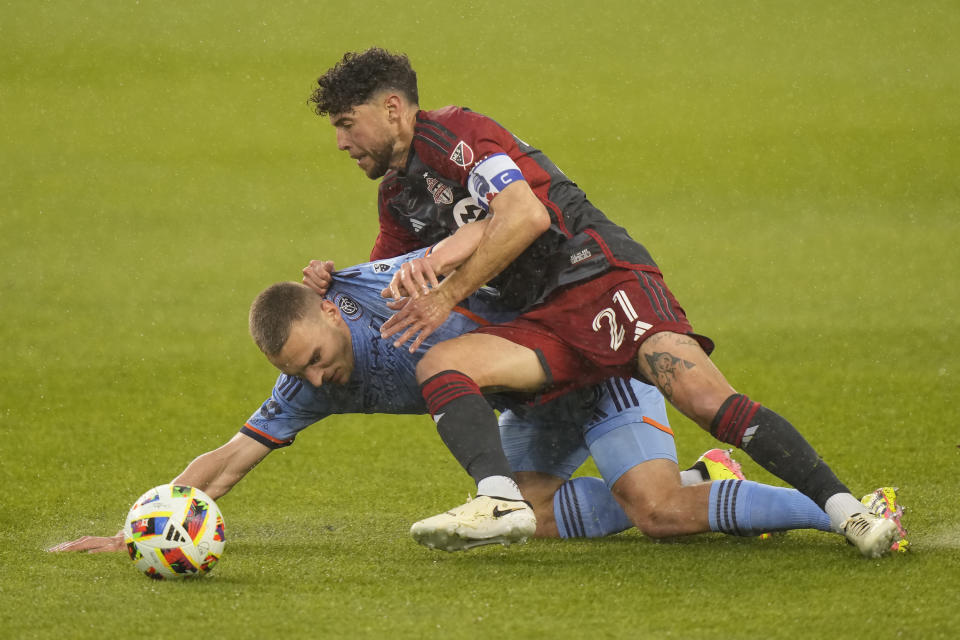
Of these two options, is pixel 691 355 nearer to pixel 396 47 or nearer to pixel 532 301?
pixel 532 301

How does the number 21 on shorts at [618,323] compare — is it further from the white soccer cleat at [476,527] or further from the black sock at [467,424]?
the white soccer cleat at [476,527]

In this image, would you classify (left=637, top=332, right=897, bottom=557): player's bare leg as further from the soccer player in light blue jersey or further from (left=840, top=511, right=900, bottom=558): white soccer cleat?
the soccer player in light blue jersey

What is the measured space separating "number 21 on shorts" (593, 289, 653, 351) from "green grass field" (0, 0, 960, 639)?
0.81 meters

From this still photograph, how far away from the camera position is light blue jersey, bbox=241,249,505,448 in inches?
177

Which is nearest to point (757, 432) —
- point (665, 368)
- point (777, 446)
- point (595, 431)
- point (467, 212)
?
point (777, 446)

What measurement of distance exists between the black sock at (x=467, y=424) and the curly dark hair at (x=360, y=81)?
1.18 meters

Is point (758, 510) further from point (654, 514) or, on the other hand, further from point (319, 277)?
point (319, 277)

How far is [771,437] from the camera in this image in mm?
3936

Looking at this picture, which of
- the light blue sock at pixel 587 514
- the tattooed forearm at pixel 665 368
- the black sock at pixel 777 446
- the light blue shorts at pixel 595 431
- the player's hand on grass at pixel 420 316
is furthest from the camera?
the light blue sock at pixel 587 514

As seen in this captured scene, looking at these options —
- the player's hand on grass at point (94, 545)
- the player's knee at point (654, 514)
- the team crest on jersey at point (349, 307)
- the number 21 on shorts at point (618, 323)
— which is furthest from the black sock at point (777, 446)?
the player's hand on grass at point (94, 545)

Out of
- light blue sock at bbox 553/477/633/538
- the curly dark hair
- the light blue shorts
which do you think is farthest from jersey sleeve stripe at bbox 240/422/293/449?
the curly dark hair

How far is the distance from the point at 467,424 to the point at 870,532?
4.57ft

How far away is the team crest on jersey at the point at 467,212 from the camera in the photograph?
452cm

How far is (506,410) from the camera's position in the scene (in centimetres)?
495
